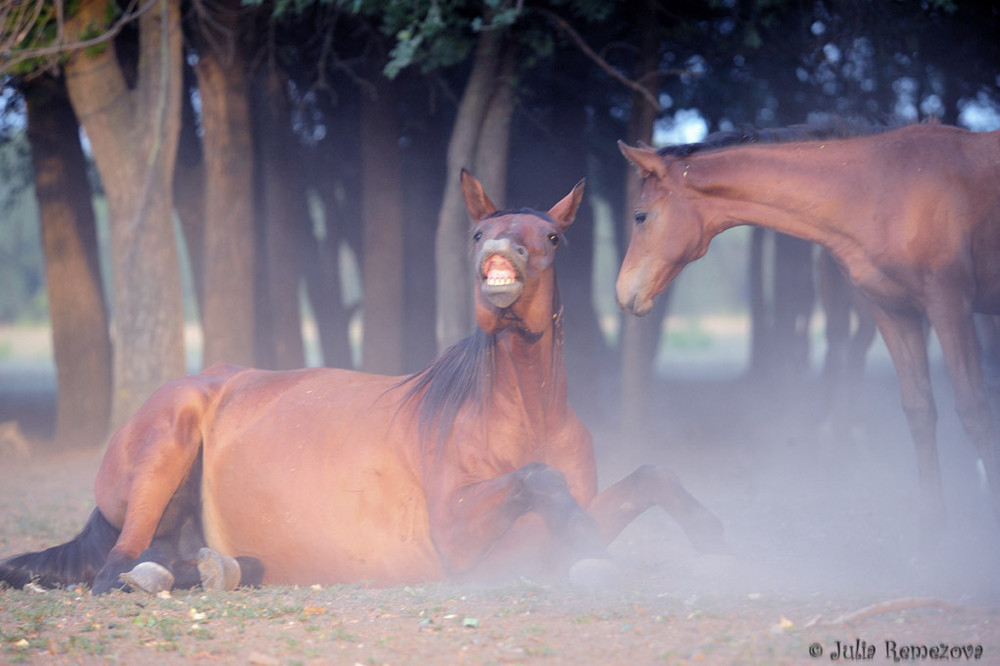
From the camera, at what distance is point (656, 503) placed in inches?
179

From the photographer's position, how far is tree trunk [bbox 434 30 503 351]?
918cm

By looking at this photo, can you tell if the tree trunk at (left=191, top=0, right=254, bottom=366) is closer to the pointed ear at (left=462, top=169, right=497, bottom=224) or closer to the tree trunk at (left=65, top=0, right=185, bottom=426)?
the tree trunk at (left=65, top=0, right=185, bottom=426)

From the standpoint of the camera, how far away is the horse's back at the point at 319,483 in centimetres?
468

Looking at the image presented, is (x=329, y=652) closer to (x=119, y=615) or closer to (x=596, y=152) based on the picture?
(x=119, y=615)

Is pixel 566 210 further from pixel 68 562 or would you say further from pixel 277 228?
pixel 277 228

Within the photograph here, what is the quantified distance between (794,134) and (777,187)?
0.37 meters

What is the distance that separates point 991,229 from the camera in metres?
5.25

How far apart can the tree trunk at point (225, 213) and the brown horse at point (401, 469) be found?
223 inches

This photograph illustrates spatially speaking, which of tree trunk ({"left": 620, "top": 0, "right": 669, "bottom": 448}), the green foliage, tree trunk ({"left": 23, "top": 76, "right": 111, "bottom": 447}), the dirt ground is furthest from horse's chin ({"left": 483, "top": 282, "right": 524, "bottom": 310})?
tree trunk ({"left": 23, "top": 76, "right": 111, "bottom": 447})

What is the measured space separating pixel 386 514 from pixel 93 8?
757 cm

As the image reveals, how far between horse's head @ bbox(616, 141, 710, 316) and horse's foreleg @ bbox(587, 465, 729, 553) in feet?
3.08

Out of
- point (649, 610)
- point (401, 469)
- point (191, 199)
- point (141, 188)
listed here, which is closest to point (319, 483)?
point (401, 469)

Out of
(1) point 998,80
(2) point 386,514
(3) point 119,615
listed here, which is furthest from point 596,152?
(3) point 119,615

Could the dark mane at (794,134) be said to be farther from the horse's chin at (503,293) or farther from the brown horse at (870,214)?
the horse's chin at (503,293)
